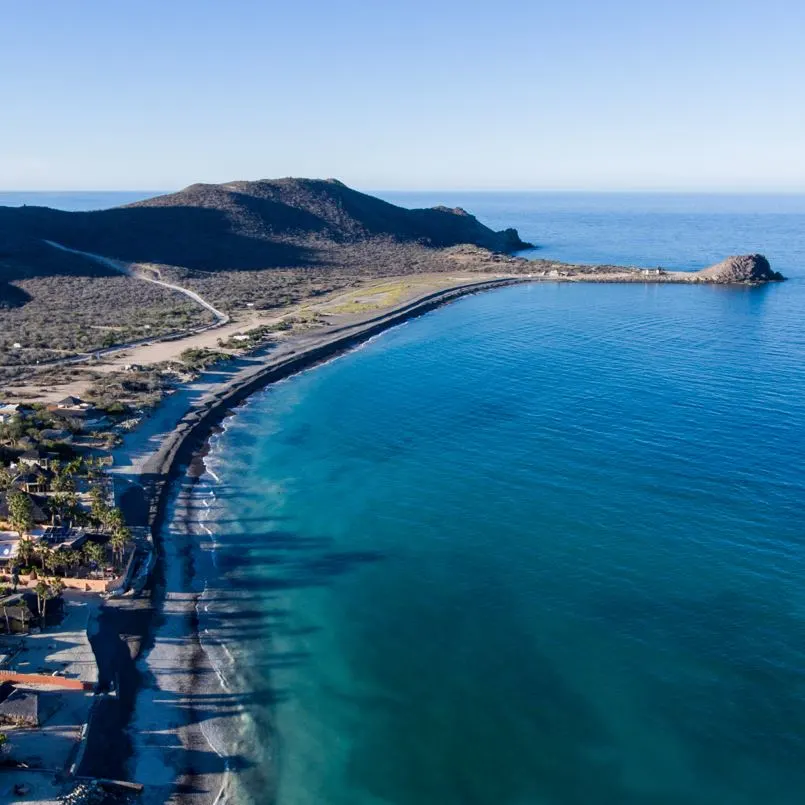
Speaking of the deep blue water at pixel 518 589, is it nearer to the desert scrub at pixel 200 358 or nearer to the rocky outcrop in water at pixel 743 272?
the desert scrub at pixel 200 358

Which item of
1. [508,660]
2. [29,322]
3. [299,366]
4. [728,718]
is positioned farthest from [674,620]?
[29,322]

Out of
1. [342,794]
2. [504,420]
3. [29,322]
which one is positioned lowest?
[342,794]

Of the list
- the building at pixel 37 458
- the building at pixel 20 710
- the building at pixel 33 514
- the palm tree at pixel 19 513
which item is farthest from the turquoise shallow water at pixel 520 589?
the building at pixel 37 458

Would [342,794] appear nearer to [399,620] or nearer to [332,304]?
[399,620]

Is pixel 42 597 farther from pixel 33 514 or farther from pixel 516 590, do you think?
pixel 516 590

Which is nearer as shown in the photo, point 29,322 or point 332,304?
point 29,322

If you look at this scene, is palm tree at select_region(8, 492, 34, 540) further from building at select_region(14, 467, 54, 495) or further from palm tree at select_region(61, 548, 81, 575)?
building at select_region(14, 467, 54, 495)

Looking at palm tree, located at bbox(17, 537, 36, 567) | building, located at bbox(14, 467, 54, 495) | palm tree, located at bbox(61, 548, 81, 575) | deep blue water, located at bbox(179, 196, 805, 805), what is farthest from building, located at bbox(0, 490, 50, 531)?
deep blue water, located at bbox(179, 196, 805, 805)
